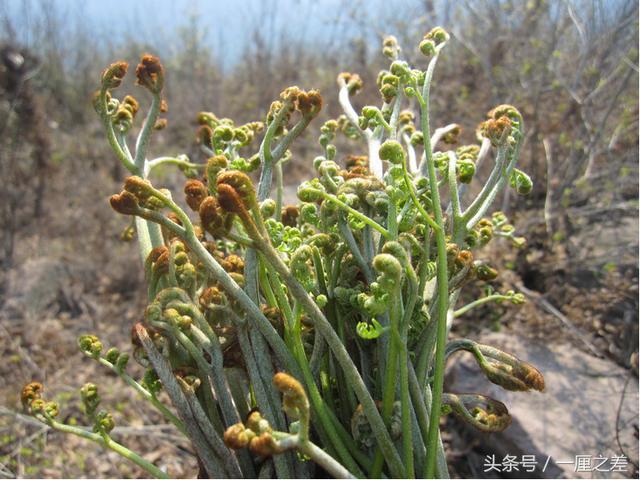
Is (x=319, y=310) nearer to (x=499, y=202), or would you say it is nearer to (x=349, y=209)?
(x=349, y=209)

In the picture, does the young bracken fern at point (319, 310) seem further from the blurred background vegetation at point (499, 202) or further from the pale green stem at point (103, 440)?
the blurred background vegetation at point (499, 202)

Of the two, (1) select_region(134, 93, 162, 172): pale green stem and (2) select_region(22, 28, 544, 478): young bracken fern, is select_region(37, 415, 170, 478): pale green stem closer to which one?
(2) select_region(22, 28, 544, 478): young bracken fern

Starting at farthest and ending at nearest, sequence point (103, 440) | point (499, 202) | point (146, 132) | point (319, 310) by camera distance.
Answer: point (499, 202) < point (146, 132) < point (103, 440) < point (319, 310)

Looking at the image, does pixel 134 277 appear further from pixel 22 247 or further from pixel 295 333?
pixel 295 333

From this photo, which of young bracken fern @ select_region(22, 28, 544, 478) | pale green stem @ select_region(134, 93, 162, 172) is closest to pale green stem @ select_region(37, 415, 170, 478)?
young bracken fern @ select_region(22, 28, 544, 478)

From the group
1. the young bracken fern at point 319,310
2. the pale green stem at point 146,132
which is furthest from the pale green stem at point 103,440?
the pale green stem at point 146,132

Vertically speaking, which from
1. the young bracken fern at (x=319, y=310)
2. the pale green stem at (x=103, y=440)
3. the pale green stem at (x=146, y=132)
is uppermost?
the pale green stem at (x=146, y=132)

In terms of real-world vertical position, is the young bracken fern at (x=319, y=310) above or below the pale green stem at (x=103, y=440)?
above

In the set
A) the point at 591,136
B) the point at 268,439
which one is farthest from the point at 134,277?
the point at 268,439

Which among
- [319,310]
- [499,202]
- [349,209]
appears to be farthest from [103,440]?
[499,202]
